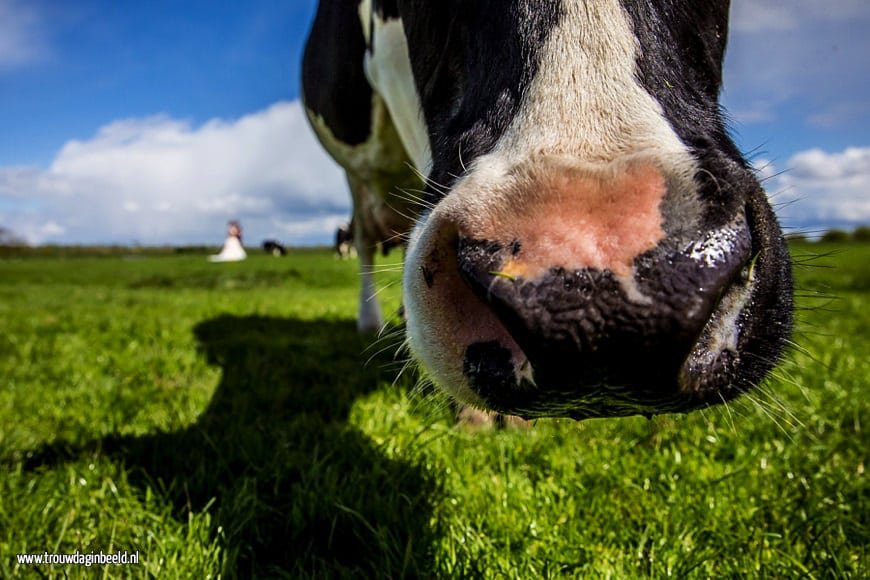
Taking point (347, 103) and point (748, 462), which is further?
point (347, 103)

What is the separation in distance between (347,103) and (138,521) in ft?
8.44

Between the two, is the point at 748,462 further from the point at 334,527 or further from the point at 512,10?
the point at 512,10

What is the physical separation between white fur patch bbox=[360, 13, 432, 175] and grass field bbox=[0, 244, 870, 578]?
749 millimetres

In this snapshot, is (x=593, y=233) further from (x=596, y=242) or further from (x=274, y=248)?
(x=274, y=248)

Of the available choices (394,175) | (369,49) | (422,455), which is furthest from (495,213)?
(394,175)

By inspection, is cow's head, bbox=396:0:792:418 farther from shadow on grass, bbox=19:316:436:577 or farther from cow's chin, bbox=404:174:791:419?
shadow on grass, bbox=19:316:436:577

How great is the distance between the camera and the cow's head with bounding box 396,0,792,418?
88 centimetres

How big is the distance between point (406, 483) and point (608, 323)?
4.21 ft

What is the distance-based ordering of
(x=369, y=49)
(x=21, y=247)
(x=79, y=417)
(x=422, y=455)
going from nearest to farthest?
(x=422, y=455), (x=79, y=417), (x=369, y=49), (x=21, y=247)

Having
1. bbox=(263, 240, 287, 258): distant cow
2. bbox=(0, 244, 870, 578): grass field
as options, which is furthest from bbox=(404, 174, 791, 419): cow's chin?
bbox=(263, 240, 287, 258): distant cow

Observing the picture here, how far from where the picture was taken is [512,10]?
53.6 inches

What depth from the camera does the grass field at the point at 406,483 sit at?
1561mm

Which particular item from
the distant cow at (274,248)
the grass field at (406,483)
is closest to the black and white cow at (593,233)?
the grass field at (406,483)

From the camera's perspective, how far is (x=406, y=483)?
1972mm
